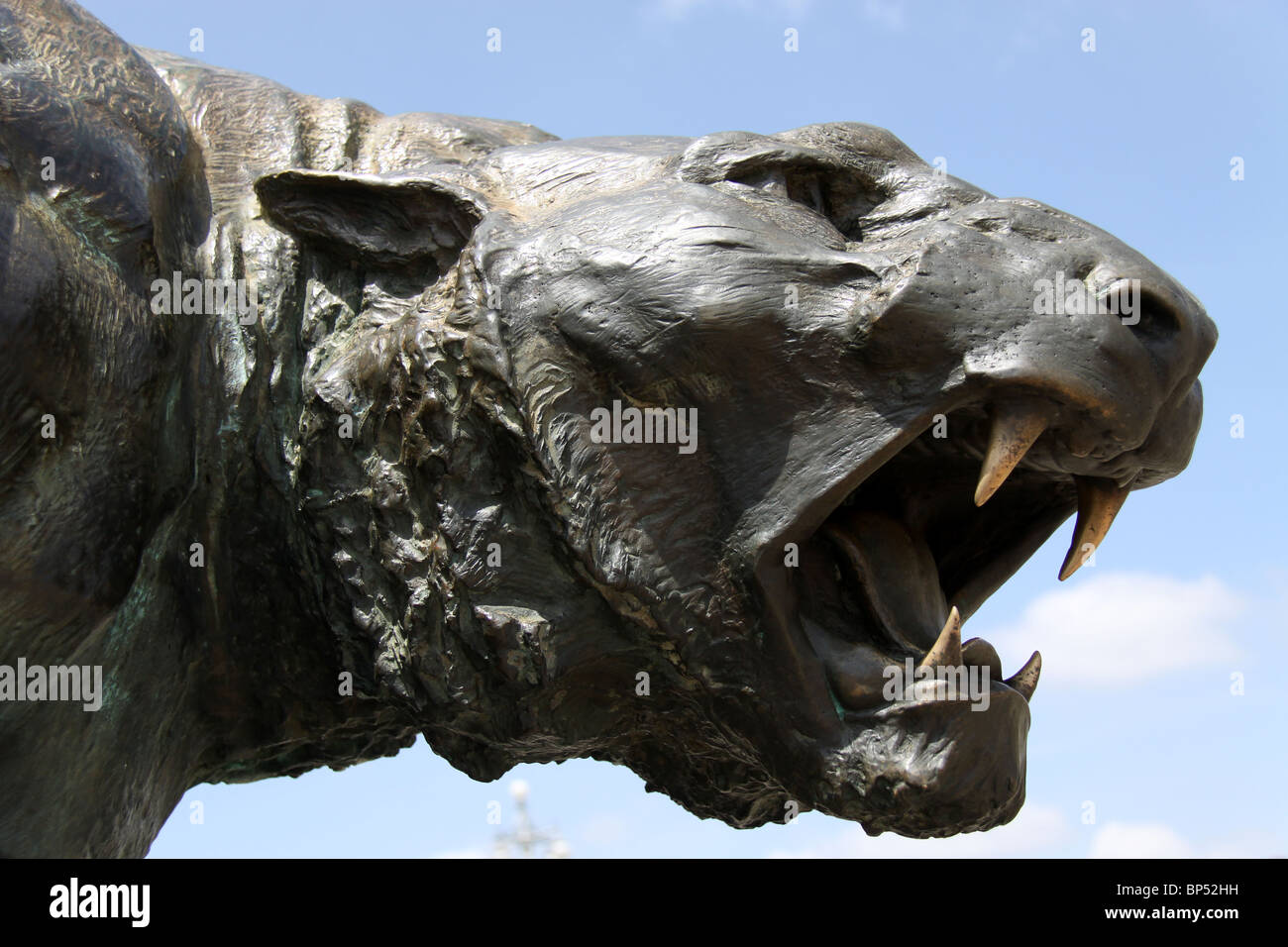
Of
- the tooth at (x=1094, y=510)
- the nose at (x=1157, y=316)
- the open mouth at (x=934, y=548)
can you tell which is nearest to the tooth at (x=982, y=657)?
the open mouth at (x=934, y=548)

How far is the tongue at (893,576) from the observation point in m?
3.36

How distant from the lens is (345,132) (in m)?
3.94

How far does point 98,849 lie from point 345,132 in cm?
181

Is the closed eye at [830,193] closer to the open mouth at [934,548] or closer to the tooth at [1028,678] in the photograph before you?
the open mouth at [934,548]

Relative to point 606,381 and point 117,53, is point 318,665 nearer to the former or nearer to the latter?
point 606,381

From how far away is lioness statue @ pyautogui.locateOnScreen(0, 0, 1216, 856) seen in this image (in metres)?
3.13

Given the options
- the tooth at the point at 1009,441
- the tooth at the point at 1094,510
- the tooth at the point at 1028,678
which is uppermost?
the tooth at the point at 1009,441

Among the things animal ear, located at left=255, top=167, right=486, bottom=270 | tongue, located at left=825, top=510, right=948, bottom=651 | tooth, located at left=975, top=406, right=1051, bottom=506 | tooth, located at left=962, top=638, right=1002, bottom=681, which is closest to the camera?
tooth, located at left=975, top=406, right=1051, bottom=506

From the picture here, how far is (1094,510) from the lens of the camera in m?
3.41

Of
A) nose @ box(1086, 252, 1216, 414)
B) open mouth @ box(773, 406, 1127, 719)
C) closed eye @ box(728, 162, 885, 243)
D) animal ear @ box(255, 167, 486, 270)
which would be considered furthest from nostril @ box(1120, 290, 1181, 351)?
animal ear @ box(255, 167, 486, 270)

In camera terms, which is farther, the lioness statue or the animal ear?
the animal ear

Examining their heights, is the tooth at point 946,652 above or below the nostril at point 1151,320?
below

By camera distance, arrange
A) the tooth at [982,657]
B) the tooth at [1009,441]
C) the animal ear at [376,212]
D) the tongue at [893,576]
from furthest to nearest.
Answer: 1. the animal ear at [376,212]
2. the tongue at [893,576]
3. the tooth at [982,657]
4. the tooth at [1009,441]

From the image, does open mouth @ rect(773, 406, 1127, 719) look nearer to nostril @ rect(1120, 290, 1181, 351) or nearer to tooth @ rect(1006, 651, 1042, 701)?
tooth @ rect(1006, 651, 1042, 701)
